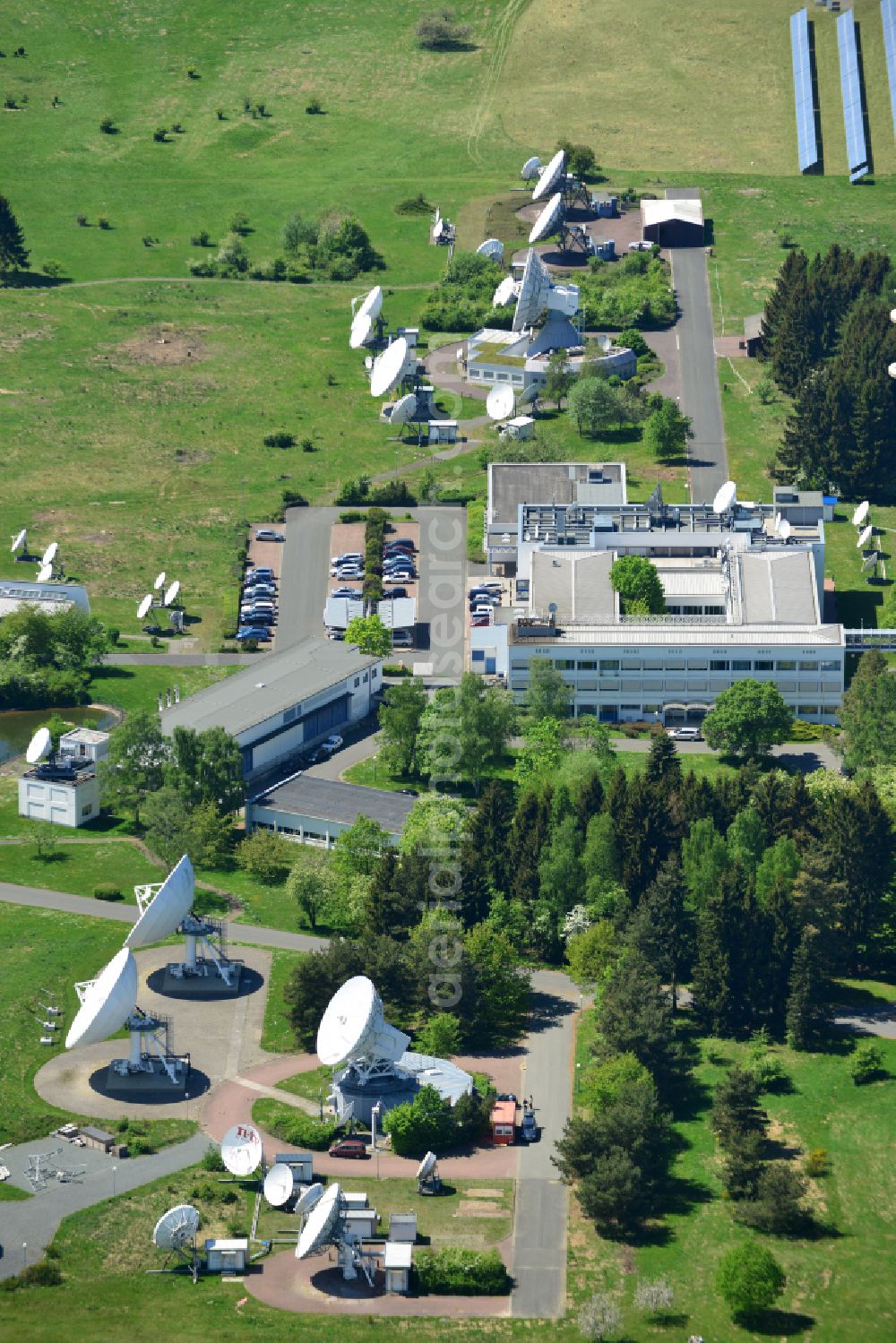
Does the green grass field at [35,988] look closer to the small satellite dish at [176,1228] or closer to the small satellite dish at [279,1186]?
the small satellite dish at [279,1186]

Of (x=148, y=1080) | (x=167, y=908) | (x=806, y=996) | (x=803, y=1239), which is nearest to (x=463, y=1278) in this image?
(x=803, y=1239)

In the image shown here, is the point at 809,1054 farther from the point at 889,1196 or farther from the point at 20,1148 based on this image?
the point at 20,1148

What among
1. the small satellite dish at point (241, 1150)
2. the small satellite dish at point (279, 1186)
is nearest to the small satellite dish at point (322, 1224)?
the small satellite dish at point (279, 1186)

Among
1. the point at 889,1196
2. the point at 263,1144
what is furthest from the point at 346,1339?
the point at 889,1196

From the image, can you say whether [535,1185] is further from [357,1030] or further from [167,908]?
[167,908]

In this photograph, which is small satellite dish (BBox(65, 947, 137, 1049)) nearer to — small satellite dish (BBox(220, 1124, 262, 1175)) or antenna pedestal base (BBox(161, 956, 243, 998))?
small satellite dish (BBox(220, 1124, 262, 1175))
